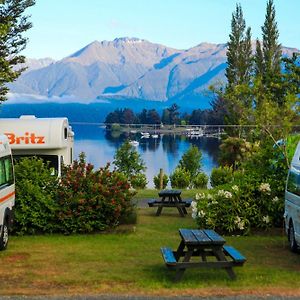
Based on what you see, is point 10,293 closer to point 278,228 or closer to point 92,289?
point 92,289

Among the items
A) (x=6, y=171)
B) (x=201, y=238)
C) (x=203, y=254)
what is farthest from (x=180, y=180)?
(x=201, y=238)

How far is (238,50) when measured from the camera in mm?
78375

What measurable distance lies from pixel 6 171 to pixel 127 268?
3994mm

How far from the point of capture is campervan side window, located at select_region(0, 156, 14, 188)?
1291cm

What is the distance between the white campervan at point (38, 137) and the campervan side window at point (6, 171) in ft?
15.2

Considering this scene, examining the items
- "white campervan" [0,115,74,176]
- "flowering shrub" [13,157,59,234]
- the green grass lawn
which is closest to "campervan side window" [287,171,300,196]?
the green grass lawn

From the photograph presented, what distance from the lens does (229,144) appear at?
46.6 m

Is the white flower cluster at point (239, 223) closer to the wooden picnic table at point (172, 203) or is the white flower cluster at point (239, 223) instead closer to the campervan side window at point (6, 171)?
the wooden picnic table at point (172, 203)

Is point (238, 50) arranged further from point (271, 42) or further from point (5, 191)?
point (5, 191)

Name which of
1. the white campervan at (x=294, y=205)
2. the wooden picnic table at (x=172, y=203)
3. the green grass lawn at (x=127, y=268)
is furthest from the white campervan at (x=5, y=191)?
the wooden picnic table at (x=172, y=203)

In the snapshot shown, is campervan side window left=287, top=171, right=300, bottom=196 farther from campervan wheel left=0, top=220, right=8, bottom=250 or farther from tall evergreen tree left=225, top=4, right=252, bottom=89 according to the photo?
tall evergreen tree left=225, top=4, right=252, bottom=89

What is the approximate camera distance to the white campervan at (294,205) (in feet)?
38.3

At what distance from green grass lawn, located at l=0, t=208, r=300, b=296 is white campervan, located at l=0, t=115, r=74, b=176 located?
15.1 feet

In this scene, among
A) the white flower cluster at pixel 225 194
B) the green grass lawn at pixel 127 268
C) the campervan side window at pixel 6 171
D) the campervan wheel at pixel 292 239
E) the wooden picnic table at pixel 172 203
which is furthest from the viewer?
the wooden picnic table at pixel 172 203
